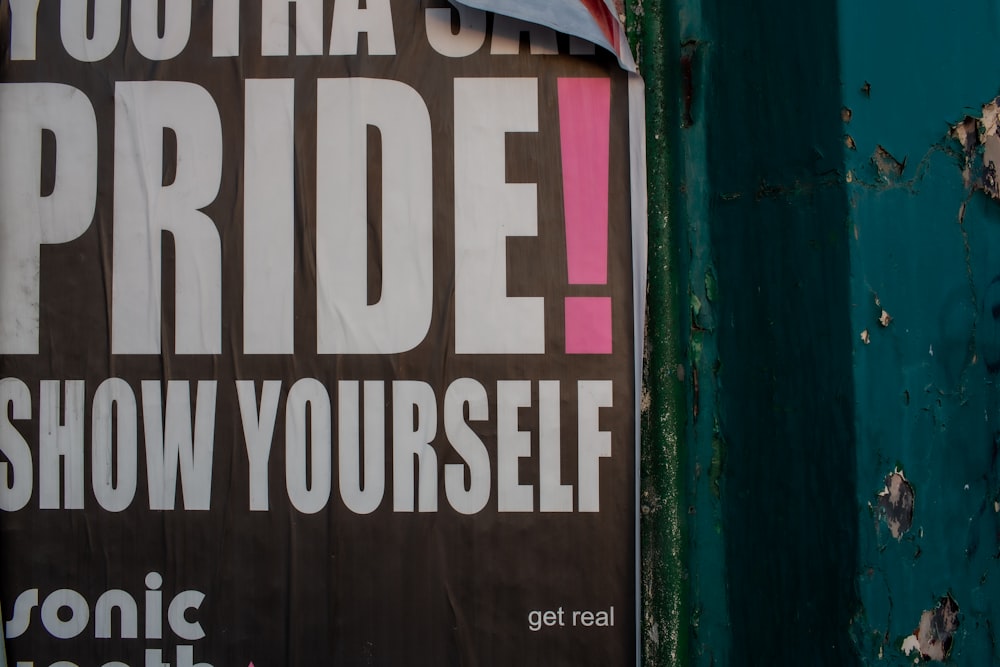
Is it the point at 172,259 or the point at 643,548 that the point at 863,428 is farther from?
the point at 172,259

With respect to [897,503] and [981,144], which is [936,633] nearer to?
[897,503]

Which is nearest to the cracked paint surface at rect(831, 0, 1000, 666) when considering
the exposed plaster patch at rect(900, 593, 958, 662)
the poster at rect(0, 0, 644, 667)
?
the exposed plaster patch at rect(900, 593, 958, 662)

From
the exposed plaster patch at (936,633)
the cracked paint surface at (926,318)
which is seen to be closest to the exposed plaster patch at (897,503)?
the cracked paint surface at (926,318)

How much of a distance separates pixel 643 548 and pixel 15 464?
1.78 meters

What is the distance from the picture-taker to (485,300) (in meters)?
1.97

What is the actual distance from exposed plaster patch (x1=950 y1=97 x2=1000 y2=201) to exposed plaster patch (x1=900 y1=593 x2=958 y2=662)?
917 millimetres

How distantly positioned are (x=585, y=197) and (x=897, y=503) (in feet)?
3.52

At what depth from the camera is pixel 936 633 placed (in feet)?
4.92

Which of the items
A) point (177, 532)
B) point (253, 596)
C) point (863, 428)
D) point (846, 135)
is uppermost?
point (846, 135)

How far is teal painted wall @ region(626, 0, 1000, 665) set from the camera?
1.50 m

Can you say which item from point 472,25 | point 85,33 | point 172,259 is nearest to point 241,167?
point 172,259

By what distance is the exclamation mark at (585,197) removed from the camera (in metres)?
1.96

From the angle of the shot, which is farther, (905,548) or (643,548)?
(643,548)

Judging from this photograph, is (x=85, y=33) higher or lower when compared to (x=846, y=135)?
higher
